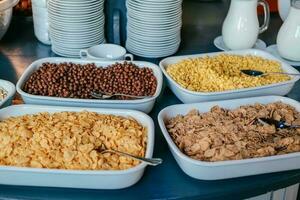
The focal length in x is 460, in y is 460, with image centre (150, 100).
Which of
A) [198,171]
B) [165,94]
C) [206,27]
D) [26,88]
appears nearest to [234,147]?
[198,171]

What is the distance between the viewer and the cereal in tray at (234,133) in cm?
88

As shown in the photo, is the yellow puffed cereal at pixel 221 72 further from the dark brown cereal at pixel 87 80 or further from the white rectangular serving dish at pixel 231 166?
the white rectangular serving dish at pixel 231 166

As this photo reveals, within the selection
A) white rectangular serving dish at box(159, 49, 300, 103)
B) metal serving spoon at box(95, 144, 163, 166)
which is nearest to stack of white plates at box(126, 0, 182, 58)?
white rectangular serving dish at box(159, 49, 300, 103)

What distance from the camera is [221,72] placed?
1.17m

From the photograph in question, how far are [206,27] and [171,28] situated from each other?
30 cm

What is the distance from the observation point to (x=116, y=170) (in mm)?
819

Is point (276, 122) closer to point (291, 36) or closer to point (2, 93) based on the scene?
point (291, 36)

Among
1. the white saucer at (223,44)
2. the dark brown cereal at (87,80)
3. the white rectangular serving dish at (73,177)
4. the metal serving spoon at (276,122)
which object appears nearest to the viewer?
the white rectangular serving dish at (73,177)

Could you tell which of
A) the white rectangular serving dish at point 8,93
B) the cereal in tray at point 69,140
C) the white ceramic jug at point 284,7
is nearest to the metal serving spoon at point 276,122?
the cereal in tray at point 69,140

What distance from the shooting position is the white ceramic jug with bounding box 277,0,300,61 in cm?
133

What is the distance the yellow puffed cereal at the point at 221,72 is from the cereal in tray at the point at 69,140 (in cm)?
24

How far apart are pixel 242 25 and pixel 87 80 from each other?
1.76 ft

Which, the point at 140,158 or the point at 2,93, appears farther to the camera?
the point at 2,93

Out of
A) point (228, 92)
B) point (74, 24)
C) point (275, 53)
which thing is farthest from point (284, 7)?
point (74, 24)
